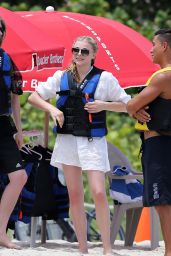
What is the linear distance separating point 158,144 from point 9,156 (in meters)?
1.30

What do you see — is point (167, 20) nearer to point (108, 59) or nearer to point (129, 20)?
point (129, 20)

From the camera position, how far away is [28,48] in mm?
7707

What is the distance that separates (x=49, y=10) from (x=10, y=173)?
2087 millimetres

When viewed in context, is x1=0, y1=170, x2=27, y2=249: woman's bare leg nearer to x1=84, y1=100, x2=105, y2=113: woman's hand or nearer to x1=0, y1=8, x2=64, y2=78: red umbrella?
x1=84, y1=100, x2=105, y2=113: woman's hand

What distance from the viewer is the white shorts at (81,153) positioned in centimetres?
744

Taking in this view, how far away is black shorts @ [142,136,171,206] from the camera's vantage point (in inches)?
263

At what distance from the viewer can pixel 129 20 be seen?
47.2 feet

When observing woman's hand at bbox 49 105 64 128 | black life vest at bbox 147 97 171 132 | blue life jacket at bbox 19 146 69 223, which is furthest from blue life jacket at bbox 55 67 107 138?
black life vest at bbox 147 97 171 132

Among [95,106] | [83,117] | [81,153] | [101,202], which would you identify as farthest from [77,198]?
[95,106]

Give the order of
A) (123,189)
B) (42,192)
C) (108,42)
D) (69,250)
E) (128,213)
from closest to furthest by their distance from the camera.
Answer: (69,250), (42,192), (123,189), (108,42), (128,213)

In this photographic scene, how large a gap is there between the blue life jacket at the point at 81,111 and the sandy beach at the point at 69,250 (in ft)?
2.96

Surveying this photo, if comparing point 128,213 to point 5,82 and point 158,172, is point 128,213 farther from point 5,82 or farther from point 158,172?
point 158,172

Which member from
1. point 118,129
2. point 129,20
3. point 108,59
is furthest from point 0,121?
point 129,20

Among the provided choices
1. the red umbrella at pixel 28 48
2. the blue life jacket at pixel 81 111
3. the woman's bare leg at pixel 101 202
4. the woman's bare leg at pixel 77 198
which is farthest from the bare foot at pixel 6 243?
the red umbrella at pixel 28 48
